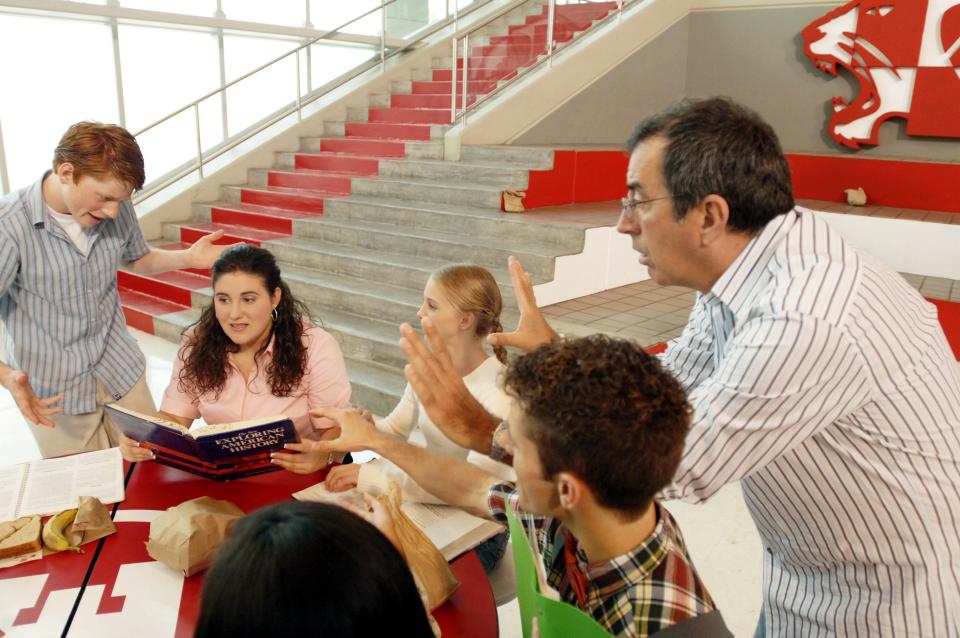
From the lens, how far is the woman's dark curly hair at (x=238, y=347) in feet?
6.56

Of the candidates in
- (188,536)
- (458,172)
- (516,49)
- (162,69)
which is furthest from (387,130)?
(188,536)

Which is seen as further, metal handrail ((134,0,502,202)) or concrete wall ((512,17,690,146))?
concrete wall ((512,17,690,146))

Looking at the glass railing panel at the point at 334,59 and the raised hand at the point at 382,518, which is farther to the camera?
the glass railing panel at the point at 334,59

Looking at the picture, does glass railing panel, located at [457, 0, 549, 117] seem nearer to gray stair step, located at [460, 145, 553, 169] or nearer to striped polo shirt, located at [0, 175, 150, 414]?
gray stair step, located at [460, 145, 553, 169]

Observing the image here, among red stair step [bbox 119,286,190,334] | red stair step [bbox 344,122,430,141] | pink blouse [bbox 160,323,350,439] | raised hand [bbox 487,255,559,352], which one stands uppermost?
red stair step [bbox 344,122,430,141]

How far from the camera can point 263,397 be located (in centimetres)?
202

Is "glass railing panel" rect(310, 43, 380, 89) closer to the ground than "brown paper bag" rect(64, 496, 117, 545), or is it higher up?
higher up

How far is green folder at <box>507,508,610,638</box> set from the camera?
0.83 metres

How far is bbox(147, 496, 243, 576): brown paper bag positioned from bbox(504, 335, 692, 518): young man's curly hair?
0.69 meters

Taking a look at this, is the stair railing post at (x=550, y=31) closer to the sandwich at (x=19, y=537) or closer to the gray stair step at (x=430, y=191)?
the gray stair step at (x=430, y=191)

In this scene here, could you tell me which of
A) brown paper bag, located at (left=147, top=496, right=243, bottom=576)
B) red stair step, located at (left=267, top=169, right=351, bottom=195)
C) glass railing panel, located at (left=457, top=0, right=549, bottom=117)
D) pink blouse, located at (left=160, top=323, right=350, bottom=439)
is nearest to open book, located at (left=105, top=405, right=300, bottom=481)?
brown paper bag, located at (left=147, top=496, right=243, bottom=576)

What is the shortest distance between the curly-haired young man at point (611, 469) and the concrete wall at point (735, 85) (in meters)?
5.53

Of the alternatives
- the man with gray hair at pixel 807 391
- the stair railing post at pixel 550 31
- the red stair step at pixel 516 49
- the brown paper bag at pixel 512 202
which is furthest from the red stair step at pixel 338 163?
the man with gray hair at pixel 807 391

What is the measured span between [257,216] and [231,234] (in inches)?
12.6
